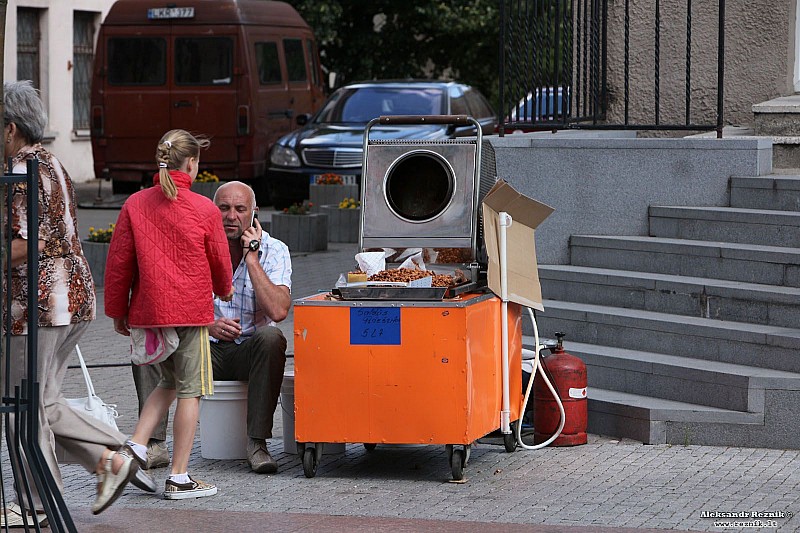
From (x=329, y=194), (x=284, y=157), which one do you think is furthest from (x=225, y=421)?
(x=284, y=157)

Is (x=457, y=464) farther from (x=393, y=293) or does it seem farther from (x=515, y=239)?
(x=515, y=239)

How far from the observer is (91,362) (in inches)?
380

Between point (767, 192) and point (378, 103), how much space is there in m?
10.9

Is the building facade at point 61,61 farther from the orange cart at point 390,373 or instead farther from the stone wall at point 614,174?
Answer: the orange cart at point 390,373

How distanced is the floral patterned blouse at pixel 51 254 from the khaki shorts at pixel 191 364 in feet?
1.77

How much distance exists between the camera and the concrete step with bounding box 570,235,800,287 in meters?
7.84

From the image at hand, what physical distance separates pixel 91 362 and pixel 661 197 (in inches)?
150

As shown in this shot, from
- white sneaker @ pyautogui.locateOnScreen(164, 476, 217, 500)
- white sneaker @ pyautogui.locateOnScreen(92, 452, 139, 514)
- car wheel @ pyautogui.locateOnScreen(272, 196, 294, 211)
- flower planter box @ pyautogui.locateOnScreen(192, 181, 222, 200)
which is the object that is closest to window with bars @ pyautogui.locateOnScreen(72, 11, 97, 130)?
car wheel @ pyautogui.locateOnScreen(272, 196, 294, 211)

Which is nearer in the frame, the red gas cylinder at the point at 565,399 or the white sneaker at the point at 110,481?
the white sneaker at the point at 110,481

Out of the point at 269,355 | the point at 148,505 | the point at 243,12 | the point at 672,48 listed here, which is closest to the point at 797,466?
the point at 269,355

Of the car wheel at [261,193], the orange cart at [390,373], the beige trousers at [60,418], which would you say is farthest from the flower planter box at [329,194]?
the beige trousers at [60,418]

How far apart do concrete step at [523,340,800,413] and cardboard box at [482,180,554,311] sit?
736mm

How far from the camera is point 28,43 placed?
2597 cm

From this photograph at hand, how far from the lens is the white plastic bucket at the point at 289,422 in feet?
23.0
